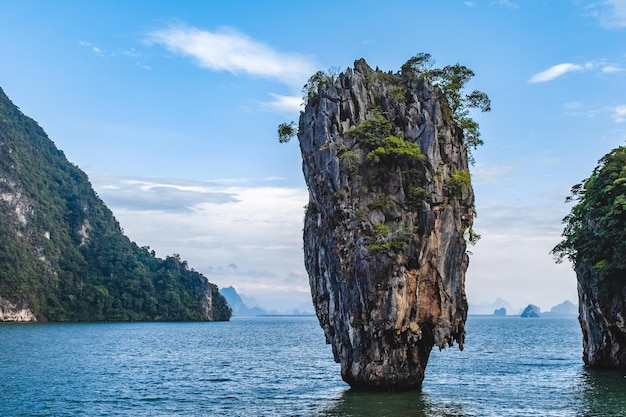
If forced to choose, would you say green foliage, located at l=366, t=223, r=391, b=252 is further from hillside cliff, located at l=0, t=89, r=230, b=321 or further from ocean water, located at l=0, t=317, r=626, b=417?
hillside cliff, located at l=0, t=89, r=230, b=321

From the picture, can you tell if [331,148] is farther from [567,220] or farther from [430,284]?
[567,220]

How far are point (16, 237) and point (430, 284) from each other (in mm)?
143422

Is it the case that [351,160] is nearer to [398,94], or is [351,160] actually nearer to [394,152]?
[394,152]

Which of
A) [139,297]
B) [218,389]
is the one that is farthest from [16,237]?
[218,389]

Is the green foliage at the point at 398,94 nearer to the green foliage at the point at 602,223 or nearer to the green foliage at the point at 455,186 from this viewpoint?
the green foliage at the point at 455,186

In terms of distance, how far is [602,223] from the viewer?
46156 mm

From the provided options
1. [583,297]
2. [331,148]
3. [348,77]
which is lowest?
[583,297]

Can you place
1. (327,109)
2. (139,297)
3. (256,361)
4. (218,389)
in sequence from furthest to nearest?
(139,297), (256,361), (218,389), (327,109)

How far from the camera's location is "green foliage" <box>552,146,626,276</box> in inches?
1783

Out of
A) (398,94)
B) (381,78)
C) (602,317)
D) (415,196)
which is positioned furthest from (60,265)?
(415,196)

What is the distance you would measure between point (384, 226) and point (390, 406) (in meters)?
9.94

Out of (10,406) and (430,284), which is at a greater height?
(430,284)

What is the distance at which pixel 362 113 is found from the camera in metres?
41.2

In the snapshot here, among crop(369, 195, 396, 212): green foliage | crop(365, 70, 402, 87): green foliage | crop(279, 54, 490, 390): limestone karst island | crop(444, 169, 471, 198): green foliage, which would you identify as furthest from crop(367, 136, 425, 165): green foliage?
crop(365, 70, 402, 87): green foliage
